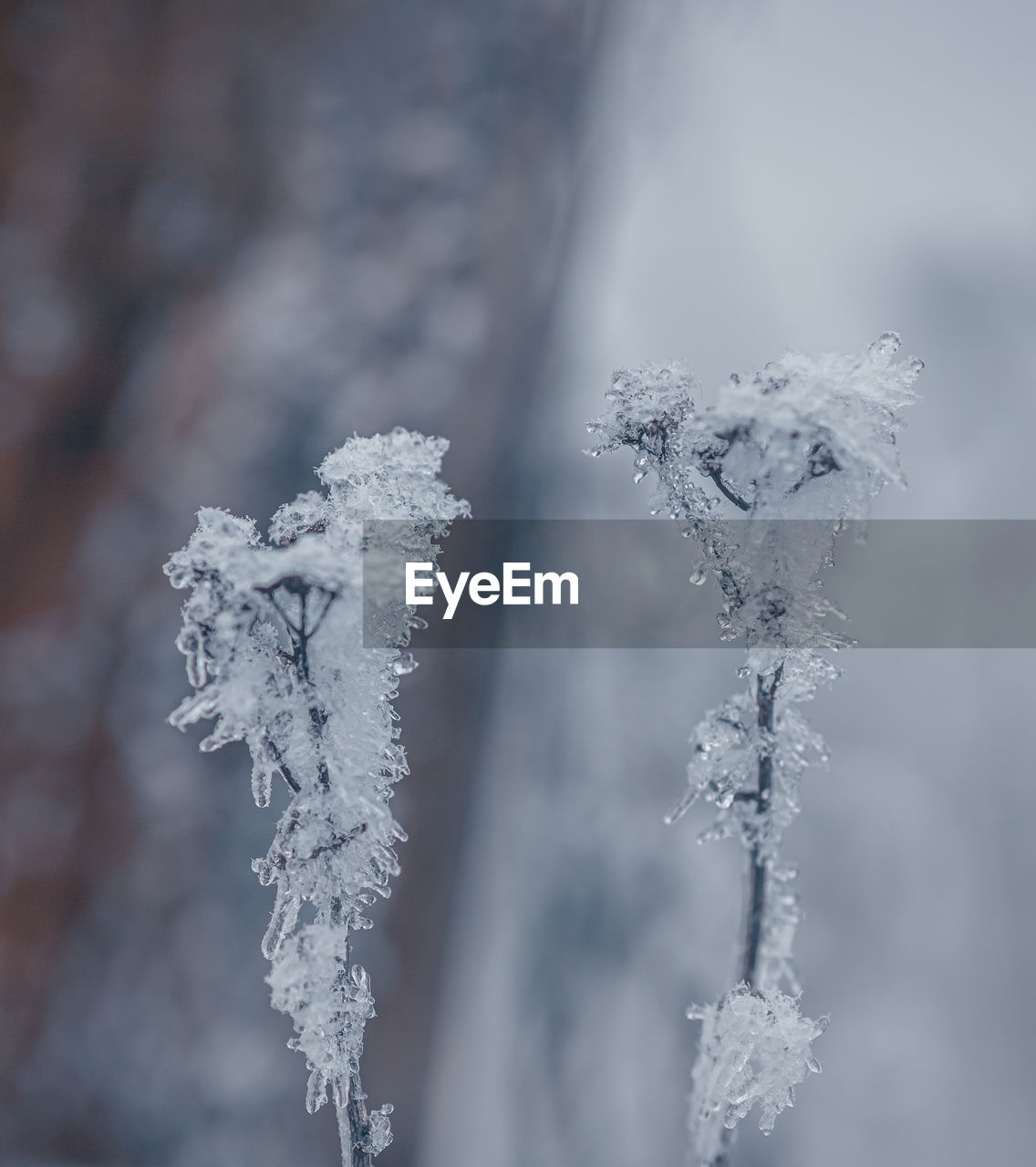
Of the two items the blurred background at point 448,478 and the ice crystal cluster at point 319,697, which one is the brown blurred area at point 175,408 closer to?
the blurred background at point 448,478

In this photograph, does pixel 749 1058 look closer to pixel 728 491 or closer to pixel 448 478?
pixel 728 491

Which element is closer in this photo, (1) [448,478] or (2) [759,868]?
(2) [759,868]

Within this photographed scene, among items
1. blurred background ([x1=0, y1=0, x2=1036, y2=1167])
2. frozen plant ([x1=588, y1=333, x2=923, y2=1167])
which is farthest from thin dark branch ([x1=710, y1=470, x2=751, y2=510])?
blurred background ([x1=0, y1=0, x2=1036, y2=1167])

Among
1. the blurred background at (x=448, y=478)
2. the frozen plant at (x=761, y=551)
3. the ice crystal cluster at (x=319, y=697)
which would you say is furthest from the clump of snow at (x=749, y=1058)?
the blurred background at (x=448, y=478)

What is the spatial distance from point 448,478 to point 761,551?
0.52 meters

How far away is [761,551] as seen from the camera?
0.26 metres

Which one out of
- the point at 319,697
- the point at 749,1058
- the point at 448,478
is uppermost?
the point at 448,478

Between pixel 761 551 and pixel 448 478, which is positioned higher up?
pixel 448 478

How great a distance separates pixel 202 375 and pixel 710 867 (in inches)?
25.8

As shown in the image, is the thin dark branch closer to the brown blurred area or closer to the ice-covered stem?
the ice-covered stem

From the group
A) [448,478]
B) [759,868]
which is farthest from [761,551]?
[448,478]

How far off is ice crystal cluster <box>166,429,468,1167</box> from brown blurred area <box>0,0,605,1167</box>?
44 cm

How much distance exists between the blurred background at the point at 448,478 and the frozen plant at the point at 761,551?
41cm

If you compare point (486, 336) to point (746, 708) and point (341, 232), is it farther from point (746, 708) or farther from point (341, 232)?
point (746, 708)
